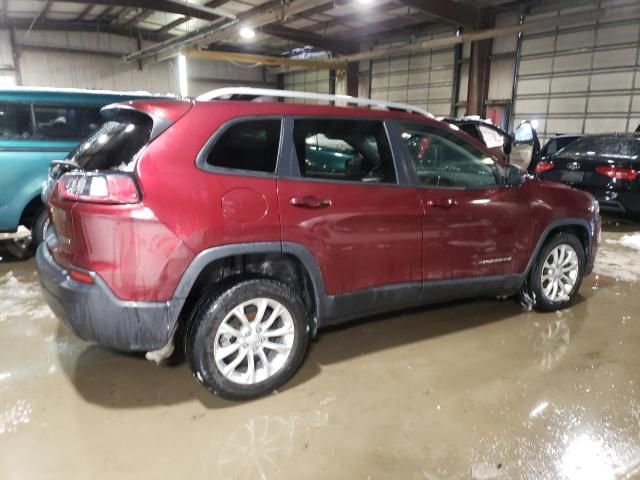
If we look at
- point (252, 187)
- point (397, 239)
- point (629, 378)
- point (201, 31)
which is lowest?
point (629, 378)

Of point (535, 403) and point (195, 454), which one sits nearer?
point (195, 454)

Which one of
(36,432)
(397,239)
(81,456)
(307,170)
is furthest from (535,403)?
(36,432)

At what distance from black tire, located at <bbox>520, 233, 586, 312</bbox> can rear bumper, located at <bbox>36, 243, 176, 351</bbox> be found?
9.11 feet

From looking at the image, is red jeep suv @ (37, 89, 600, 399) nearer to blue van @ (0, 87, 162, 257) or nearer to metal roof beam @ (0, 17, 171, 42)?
blue van @ (0, 87, 162, 257)

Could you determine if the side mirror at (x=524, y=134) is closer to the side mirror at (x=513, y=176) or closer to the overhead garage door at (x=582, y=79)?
the overhead garage door at (x=582, y=79)

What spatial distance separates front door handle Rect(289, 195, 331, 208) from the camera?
93.3 inches

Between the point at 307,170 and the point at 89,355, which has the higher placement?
the point at 307,170

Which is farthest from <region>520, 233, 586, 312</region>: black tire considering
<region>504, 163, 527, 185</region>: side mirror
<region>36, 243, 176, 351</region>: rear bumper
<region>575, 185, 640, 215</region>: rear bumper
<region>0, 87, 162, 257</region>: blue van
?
<region>0, 87, 162, 257</region>: blue van

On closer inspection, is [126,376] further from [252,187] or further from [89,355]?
[252,187]

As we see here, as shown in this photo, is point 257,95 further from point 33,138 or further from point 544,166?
point 544,166

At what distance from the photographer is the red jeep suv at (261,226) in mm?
2072

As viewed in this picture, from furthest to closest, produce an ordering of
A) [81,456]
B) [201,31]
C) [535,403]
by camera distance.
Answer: [201,31] → [535,403] → [81,456]

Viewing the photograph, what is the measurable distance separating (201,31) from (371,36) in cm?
712

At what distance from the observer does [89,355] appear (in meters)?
2.92
